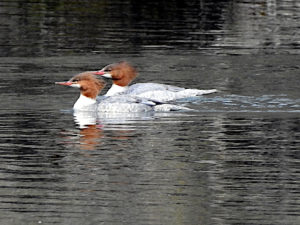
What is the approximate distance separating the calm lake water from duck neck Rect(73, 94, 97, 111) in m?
0.21

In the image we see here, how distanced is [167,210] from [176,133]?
13.6 ft

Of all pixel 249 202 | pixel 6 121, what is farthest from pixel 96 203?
pixel 6 121

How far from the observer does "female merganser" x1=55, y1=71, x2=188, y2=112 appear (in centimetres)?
1565

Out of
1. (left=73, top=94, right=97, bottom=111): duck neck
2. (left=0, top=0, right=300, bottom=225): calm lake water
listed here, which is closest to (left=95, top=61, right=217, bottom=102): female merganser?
(left=0, top=0, right=300, bottom=225): calm lake water

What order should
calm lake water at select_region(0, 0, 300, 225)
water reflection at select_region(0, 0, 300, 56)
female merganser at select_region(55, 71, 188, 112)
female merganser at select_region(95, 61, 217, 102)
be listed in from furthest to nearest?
water reflection at select_region(0, 0, 300, 56) → female merganser at select_region(95, 61, 217, 102) → female merganser at select_region(55, 71, 188, 112) → calm lake water at select_region(0, 0, 300, 225)

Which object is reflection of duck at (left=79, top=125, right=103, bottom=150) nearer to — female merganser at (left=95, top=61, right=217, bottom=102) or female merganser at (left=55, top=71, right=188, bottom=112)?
female merganser at (left=55, top=71, right=188, bottom=112)

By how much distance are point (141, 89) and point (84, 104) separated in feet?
6.27

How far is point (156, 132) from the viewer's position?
530 inches

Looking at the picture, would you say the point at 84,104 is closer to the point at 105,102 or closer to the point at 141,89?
the point at 105,102

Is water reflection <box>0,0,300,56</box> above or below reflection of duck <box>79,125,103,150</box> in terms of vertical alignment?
below

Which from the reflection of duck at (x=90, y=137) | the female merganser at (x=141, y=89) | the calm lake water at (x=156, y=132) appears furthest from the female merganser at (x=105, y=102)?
the reflection of duck at (x=90, y=137)

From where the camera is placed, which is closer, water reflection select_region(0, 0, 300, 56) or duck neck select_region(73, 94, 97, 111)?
duck neck select_region(73, 94, 97, 111)

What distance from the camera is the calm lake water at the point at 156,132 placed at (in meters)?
9.47

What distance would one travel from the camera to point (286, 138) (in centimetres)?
1297
